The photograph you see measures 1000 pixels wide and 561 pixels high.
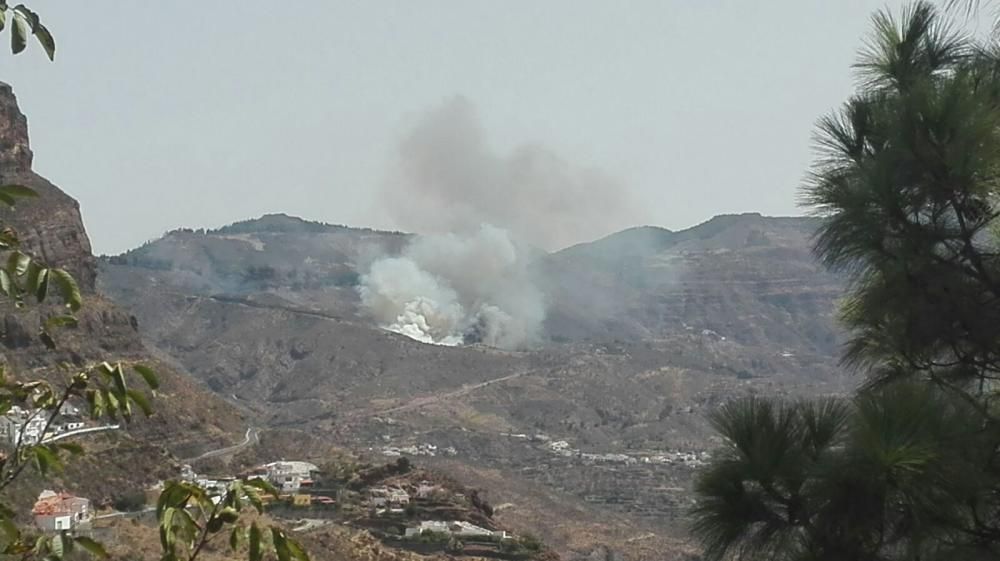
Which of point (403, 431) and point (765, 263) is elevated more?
point (765, 263)

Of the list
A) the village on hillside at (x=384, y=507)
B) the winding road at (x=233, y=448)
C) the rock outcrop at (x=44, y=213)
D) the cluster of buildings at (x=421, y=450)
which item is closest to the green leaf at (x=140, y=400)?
the village on hillside at (x=384, y=507)

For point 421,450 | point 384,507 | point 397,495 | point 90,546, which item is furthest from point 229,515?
point 421,450

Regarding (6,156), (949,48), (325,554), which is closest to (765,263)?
(6,156)

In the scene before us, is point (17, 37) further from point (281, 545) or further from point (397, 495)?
point (397, 495)

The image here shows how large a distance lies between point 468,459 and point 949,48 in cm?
7803

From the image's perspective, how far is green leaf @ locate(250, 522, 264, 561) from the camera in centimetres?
415

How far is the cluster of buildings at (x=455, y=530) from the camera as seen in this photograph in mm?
40778

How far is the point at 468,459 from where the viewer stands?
84.6 m

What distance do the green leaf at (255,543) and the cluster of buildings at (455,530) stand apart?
35.9 metres

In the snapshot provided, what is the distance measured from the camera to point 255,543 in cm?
414

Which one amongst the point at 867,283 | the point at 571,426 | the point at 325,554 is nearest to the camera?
the point at 867,283

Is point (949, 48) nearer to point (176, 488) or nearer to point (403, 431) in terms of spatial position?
point (176, 488)

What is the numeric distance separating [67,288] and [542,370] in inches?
4442

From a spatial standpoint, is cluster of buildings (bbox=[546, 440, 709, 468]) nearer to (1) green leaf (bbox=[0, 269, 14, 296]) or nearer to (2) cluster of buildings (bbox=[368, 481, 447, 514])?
(2) cluster of buildings (bbox=[368, 481, 447, 514])
